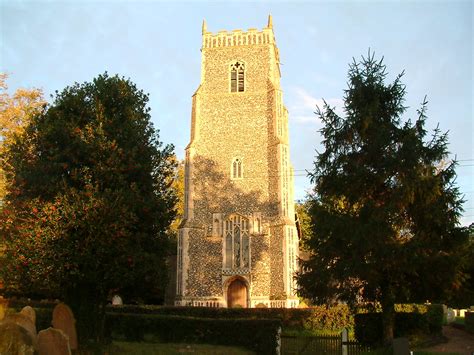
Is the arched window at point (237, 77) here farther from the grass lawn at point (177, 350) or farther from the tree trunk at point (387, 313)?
the tree trunk at point (387, 313)

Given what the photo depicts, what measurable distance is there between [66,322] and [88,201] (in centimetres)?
374

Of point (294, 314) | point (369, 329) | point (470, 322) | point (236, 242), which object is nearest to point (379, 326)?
point (369, 329)

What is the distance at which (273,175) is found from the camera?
101ft

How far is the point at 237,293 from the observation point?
97.1 ft

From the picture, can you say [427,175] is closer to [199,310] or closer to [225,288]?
[199,310]

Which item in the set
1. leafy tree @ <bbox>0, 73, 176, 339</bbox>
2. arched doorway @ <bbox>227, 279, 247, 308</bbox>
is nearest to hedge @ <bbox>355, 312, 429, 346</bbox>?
leafy tree @ <bbox>0, 73, 176, 339</bbox>

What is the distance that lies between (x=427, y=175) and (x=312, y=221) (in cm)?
376

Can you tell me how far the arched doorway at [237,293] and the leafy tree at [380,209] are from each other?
14.5 metres

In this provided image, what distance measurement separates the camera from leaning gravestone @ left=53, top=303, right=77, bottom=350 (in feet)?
45.3

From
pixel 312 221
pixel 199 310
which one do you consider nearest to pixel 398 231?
pixel 312 221

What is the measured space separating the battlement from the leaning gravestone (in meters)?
25.6

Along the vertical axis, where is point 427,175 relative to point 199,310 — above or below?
above

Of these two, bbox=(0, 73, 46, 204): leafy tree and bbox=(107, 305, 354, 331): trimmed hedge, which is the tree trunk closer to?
bbox=(107, 305, 354, 331): trimmed hedge

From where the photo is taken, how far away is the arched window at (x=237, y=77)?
33969 mm
